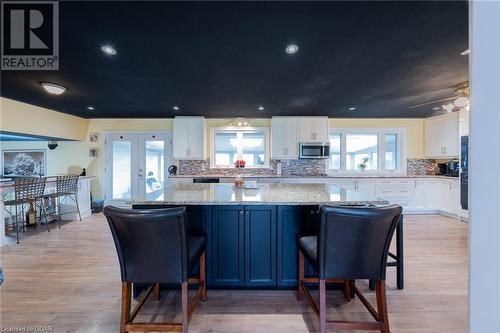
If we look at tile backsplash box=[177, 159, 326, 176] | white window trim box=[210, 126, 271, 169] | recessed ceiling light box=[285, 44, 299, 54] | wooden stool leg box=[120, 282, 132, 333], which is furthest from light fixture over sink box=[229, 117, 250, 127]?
wooden stool leg box=[120, 282, 132, 333]

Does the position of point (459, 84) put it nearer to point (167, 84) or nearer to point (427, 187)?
point (427, 187)

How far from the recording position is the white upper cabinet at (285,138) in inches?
212

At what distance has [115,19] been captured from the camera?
5.81 feet

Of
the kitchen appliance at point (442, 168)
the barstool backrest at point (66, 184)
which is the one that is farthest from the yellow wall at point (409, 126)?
the barstool backrest at point (66, 184)

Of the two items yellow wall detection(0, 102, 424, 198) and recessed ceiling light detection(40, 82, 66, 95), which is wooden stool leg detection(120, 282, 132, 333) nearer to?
recessed ceiling light detection(40, 82, 66, 95)

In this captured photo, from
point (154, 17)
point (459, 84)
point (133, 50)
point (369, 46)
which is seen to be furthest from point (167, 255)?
point (459, 84)

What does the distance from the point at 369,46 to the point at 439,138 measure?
439 centimetres

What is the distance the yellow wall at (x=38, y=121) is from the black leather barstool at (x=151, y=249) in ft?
12.9

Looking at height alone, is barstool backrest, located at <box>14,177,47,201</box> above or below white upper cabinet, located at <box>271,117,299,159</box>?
below

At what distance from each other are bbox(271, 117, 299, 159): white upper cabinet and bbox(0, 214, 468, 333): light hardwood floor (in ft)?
9.74

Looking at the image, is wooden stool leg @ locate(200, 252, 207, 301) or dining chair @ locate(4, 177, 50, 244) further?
dining chair @ locate(4, 177, 50, 244)

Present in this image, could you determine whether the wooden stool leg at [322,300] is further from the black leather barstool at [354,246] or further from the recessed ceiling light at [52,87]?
the recessed ceiling light at [52,87]

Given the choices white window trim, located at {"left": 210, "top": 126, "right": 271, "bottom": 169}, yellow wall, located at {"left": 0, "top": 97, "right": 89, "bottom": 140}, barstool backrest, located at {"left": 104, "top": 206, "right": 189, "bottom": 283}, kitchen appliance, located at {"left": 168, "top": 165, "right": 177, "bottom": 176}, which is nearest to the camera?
barstool backrest, located at {"left": 104, "top": 206, "right": 189, "bottom": 283}

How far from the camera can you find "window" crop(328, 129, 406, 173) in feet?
18.9
